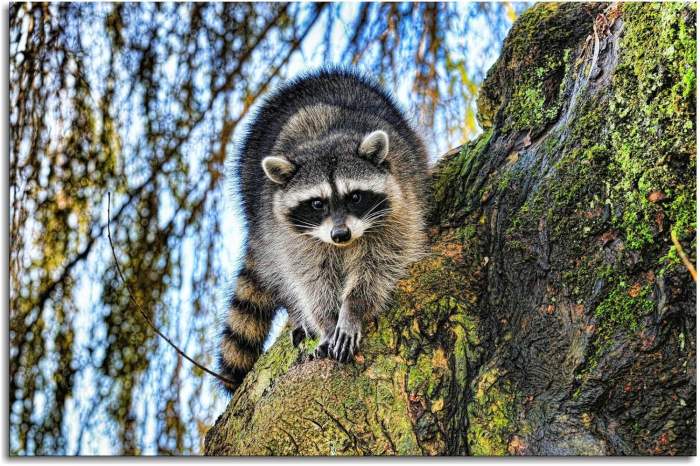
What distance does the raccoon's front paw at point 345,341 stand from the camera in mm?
3120

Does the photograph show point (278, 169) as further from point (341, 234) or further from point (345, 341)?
point (345, 341)

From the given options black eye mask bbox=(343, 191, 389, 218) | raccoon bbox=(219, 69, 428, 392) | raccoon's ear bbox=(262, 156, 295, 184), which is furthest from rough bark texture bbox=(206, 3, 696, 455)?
raccoon's ear bbox=(262, 156, 295, 184)

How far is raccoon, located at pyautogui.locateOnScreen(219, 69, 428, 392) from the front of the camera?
3459 mm

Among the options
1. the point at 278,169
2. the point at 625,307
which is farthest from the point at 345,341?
the point at 625,307

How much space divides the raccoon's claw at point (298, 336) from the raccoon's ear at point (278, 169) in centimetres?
72

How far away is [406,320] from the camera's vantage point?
315 cm

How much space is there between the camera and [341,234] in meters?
3.31

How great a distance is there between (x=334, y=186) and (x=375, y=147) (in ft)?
0.95

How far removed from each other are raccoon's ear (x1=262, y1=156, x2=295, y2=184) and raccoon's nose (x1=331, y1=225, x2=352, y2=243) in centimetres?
49

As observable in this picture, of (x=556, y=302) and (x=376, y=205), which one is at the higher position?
(x=376, y=205)

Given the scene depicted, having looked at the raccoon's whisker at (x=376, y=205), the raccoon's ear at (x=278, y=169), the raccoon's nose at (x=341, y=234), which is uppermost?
the raccoon's ear at (x=278, y=169)

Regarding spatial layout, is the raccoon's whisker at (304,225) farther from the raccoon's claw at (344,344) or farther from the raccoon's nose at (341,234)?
the raccoon's claw at (344,344)

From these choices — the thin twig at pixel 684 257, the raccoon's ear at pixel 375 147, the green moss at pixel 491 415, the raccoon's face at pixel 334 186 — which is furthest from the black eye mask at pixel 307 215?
the thin twig at pixel 684 257

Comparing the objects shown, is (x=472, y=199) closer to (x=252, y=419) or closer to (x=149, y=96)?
(x=252, y=419)
